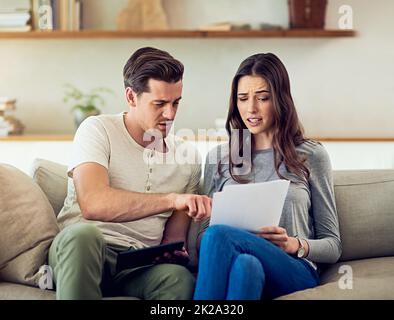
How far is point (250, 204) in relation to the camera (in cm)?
186

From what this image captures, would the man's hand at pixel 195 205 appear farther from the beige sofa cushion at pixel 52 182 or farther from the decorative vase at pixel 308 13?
the decorative vase at pixel 308 13

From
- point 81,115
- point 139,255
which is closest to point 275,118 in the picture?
point 139,255

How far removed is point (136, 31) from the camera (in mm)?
3852

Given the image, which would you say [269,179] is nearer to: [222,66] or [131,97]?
[131,97]

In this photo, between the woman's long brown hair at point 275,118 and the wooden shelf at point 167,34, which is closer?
the woman's long brown hair at point 275,118

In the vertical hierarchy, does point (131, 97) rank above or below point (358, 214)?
above

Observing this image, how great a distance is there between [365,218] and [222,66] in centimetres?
195

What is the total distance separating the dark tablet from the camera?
6.05 ft

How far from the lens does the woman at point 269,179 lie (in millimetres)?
1801

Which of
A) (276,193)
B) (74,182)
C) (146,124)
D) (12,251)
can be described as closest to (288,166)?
(276,193)

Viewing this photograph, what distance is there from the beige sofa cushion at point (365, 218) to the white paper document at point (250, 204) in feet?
1.27

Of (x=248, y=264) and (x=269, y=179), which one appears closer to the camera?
(x=248, y=264)

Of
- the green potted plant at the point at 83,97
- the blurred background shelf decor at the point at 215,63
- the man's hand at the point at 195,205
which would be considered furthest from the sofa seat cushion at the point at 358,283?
the green potted plant at the point at 83,97

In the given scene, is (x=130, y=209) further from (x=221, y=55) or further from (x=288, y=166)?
(x=221, y=55)
